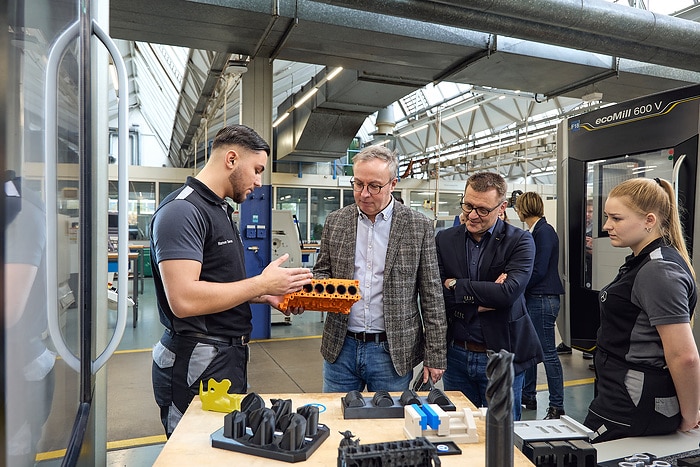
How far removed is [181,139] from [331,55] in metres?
9.01

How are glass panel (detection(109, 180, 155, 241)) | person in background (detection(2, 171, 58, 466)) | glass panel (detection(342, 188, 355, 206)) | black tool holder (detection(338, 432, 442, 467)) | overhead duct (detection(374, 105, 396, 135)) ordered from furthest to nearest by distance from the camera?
glass panel (detection(342, 188, 355, 206))
glass panel (detection(109, 180, 155, 241))
overhead duct (detection(374, 105, 396, 135))
black tool holder (detection(338, 432, 442, 467))
person in background (detection(2, 171, 58, 466))

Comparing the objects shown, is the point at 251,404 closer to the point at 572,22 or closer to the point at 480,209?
the point at 480,209

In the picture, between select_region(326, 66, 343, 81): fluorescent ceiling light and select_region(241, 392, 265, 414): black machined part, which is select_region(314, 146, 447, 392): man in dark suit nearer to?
select_region(241, 392, 265, 414): black machined part

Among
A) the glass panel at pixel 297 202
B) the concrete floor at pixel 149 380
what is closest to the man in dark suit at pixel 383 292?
the concrete floor at pixel 149 380

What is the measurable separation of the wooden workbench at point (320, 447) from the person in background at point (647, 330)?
1.83 feet

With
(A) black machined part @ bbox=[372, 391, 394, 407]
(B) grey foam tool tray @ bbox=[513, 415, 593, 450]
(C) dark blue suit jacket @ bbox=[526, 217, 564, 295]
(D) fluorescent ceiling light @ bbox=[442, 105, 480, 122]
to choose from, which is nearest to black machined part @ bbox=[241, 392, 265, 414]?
(A) black machined part @ bbox=[372, 391, 394, 407]

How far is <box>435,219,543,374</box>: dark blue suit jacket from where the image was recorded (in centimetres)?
203

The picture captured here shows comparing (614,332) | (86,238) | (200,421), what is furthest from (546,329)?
(86,238)

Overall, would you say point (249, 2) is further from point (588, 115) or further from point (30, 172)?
point (30, 172)

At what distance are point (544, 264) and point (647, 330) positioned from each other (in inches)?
73.9

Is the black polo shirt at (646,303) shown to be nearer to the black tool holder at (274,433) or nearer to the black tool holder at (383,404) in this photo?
the black tool holder at (383,404)

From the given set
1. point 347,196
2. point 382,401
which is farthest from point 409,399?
point 347,196

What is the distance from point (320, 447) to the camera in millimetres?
A: 1110

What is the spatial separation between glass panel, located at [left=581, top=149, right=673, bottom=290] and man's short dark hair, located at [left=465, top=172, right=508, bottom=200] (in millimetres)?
1690
